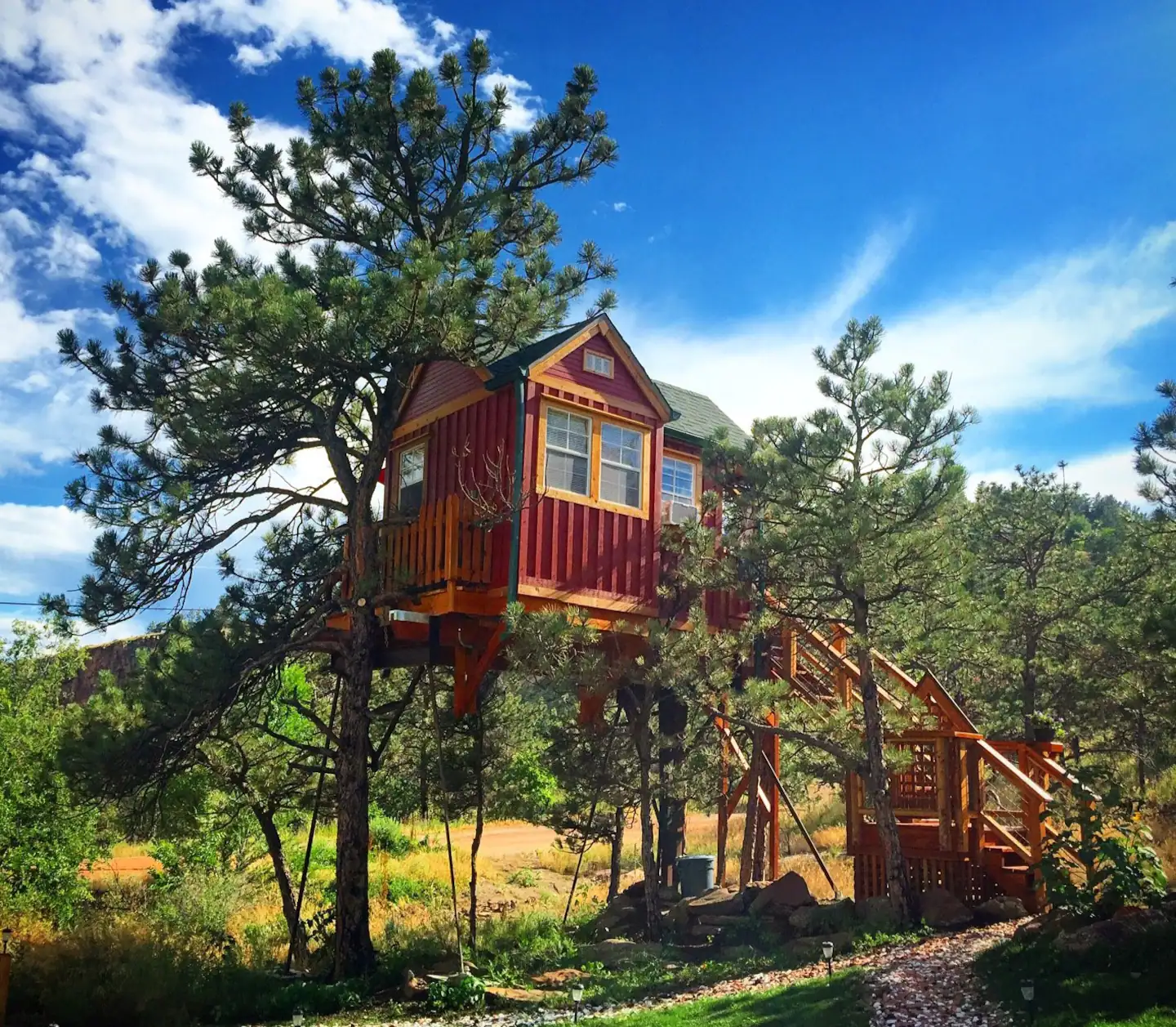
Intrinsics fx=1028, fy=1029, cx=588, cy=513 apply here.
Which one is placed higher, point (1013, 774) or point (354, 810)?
point (1013, 774)

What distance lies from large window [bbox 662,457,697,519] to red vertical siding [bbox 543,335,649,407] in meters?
1.50

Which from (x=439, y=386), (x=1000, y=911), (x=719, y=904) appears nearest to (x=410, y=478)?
(x=439, y=386)

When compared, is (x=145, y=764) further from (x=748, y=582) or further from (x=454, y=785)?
(x=748, y=582)

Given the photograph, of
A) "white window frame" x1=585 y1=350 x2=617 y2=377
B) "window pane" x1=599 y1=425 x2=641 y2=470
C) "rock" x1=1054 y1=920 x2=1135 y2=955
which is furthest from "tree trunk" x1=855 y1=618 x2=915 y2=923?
"white window frame" x1=585 y1=350 x2=617 y2=377

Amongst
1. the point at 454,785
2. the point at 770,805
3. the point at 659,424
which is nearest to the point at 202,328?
the point at 659,424

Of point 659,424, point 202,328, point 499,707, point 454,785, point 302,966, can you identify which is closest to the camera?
point 202,328

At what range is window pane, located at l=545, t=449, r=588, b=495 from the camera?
1334 cm

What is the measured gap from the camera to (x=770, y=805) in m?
16.9

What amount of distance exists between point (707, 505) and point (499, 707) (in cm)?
595

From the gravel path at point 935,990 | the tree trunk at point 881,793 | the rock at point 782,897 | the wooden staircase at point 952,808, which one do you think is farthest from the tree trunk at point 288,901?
the gravel path at point 935,990

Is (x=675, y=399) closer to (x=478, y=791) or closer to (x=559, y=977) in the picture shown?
(x=478, y=791)

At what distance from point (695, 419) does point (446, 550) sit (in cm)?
611

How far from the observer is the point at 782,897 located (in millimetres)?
13438

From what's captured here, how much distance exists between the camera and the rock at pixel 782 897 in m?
13.3
